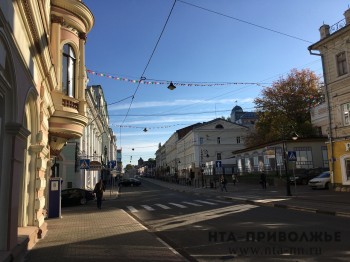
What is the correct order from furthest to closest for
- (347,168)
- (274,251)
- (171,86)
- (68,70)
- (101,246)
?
1. (347,168)
2. (171,86)
3. (68,70)
4. (101,246)
5. (274,251)

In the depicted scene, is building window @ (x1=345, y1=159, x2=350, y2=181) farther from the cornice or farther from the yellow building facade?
the cornice

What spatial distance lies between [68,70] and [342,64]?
19.9 metres

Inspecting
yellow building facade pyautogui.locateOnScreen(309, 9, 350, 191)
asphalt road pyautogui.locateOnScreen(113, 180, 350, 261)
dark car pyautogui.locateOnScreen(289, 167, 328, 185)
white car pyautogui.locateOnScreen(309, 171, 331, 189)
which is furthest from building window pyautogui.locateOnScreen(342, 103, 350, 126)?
asphalt road pyautogui.locateOnScreen(113, 180, 350, 261)

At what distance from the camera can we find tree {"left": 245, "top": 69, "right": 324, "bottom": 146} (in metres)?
50.4

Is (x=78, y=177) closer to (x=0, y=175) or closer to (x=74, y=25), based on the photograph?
(x=74, y=25)

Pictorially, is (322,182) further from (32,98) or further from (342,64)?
(32,98)

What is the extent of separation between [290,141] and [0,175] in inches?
1520

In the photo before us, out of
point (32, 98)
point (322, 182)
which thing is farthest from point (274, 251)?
point (322, 182)

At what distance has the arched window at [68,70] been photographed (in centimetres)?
1444

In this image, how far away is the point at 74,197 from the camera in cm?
2547

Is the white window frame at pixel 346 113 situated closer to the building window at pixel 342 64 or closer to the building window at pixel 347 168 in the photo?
the building window at pixel 342 64

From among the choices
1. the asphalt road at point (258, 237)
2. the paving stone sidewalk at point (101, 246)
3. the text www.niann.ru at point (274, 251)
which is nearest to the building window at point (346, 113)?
the asphalt road at point (258, 237)

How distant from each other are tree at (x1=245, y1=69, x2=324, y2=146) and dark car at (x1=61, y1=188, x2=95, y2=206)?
1222 inches

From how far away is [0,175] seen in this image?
6.87 meters
